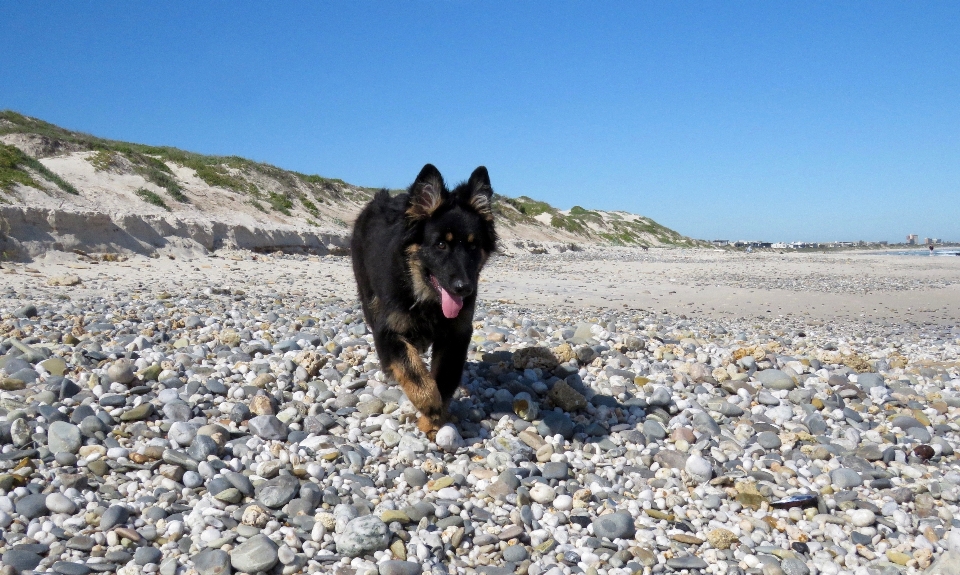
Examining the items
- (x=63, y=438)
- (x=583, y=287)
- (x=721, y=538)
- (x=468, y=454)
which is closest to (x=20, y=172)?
(x=583, y=287)

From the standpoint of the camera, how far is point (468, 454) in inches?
169

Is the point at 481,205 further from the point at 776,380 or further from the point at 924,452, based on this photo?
the point at 924,452

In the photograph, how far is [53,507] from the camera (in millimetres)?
3090

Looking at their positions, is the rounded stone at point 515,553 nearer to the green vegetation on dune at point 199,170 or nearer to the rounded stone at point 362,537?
the rounded stone at point 362,537

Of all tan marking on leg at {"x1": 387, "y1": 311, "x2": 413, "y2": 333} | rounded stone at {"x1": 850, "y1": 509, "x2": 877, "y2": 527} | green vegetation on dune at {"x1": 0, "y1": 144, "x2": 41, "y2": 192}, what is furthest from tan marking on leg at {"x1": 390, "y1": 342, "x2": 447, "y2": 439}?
green vegetation on dune at {"x1": 0, "y1": 144, "x2": 41, "y2": 192}

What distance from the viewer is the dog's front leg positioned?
14.5ft

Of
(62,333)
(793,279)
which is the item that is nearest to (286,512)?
(62,333)

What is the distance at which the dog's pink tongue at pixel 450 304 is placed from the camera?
4.48 metres

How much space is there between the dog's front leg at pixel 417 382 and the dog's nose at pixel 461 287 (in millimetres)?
621

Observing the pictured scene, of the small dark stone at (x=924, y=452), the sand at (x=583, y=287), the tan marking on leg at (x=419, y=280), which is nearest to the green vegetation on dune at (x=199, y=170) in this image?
the sand at (x=583, y=287)

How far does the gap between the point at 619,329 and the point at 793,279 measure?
1696cm

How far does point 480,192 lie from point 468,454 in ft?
6.60

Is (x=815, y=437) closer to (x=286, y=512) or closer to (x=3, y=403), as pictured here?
(x=286, y=512)

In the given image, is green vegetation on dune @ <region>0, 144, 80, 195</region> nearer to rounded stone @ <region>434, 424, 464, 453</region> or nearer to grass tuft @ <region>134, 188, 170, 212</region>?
grass tuft @ <region>134, 188, 170, 212</region>
